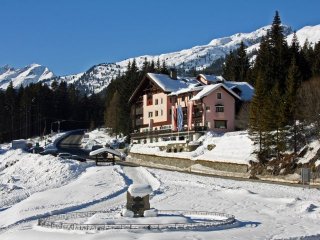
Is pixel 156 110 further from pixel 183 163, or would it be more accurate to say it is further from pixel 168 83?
pixel 183 163

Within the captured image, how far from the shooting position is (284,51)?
244ft

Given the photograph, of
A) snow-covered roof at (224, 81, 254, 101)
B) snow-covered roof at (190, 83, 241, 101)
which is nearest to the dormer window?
snow-covered roof at (190, 83, 241, 101)

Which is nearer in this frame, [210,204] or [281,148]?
[210,204]

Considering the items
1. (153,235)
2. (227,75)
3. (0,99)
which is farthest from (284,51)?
(0,99)

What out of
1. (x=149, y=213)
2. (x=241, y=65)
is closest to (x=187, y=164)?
(x=149, y=213)

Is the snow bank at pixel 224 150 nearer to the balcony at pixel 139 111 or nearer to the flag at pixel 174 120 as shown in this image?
the flag at pixel 174 120

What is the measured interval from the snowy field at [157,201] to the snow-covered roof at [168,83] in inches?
1196

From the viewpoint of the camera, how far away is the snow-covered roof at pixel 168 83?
8686cm

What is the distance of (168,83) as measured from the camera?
89000 mm

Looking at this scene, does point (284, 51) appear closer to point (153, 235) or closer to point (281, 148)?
point (281, 148)

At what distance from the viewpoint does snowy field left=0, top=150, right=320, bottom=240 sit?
2367cm

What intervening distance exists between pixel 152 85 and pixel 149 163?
73.9 ft

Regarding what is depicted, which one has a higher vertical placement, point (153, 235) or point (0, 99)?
point (0, 99)

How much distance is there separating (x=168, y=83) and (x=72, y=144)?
35.3 metres
